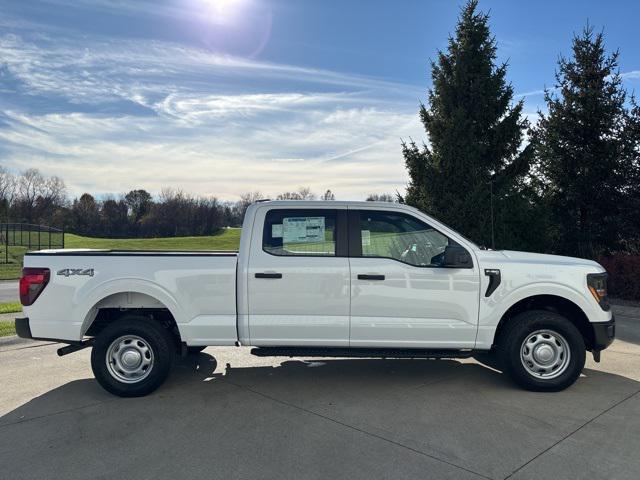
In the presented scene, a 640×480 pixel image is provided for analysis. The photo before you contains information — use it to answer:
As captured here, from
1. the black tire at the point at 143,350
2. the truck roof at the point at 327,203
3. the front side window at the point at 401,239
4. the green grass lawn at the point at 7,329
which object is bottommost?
the green grass lawn at the point at 7,329

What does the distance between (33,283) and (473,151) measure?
11389 mm

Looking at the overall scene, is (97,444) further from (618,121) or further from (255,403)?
(618,121)

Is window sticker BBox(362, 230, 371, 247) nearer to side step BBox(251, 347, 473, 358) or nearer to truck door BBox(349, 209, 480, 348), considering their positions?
truck door BBox(349, 209, 480, 348)

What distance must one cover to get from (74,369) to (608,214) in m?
13.2

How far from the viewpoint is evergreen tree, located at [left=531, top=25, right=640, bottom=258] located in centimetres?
1241

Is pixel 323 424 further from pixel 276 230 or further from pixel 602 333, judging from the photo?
pixel 602 333

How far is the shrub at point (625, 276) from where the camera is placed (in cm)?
1063

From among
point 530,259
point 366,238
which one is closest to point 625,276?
point 530,259

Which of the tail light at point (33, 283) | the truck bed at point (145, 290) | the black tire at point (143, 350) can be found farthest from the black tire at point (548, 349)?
the tail light at point (33, 283)

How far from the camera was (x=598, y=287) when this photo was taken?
4.89 meters

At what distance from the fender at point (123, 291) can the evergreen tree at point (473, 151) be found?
32.0 feet

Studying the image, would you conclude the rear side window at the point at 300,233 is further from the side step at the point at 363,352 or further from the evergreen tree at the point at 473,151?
the evergreen tree at the point at 473,151

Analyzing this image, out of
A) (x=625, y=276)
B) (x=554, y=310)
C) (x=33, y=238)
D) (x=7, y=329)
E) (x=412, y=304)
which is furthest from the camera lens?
(x=33, y=238)

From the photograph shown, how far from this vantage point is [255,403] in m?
4.60
